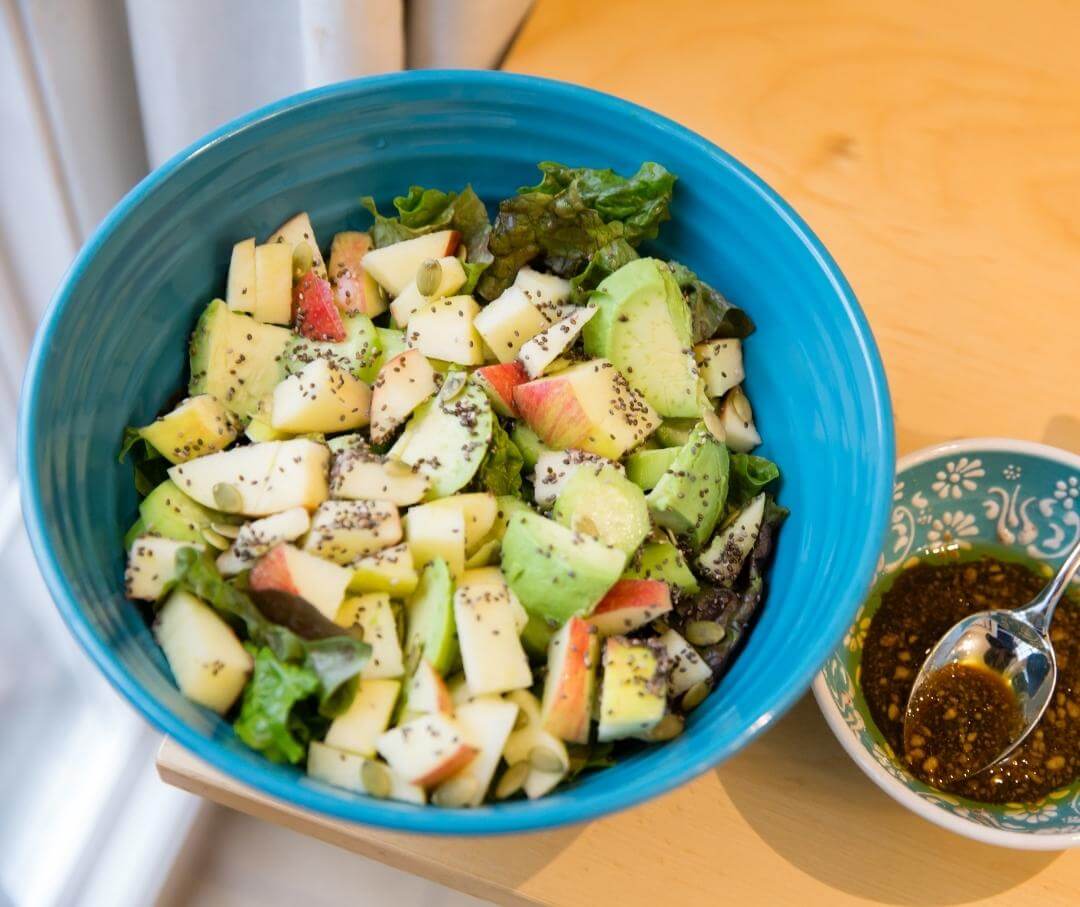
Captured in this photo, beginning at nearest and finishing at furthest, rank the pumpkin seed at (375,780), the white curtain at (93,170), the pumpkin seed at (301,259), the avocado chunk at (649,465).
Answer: the pumpkin seed at (375,780), the avocado chunk at (649,465), the pumpkin seed at (301,259), the white curtain at (93,170)

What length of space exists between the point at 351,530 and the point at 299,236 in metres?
0.40

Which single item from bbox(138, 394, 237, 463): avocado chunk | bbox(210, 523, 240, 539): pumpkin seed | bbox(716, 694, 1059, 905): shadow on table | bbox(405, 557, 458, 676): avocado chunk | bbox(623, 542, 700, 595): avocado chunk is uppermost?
bbox(138, 394, 237, 463): avocado chunk

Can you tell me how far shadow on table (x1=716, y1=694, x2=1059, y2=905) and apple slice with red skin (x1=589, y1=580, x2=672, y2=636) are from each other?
0.25 metres

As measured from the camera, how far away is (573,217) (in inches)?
44.6

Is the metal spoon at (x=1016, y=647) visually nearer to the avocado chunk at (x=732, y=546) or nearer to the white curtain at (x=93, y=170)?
the avocado chunk at (x=732, y=546)

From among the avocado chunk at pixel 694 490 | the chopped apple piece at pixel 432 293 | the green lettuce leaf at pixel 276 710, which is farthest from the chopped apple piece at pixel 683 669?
the chopped apple piece at pixel 432 293

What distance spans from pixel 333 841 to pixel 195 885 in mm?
865

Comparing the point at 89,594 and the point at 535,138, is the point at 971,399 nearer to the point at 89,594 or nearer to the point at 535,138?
the point at 535,138

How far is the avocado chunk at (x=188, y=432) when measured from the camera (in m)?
1.01

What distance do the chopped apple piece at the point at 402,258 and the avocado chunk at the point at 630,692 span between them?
47 centimetres

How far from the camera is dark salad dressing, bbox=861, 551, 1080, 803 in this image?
3.49 feet

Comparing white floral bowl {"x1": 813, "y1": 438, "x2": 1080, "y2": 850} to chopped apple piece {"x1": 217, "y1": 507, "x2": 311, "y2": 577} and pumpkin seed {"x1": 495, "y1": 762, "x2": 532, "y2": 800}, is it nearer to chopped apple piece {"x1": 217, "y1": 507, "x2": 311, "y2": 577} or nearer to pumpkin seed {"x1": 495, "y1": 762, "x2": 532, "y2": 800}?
pumpkin seed {"x1": 495, "y1": 762, "x2": 532, "y2": 800}

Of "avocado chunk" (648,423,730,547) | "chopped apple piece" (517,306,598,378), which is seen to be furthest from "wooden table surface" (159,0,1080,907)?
"chopped apple piece" (517,306,598,378)

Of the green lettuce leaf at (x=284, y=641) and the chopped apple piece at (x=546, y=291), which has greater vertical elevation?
the chopped apple piece at (x=546, y=291)
